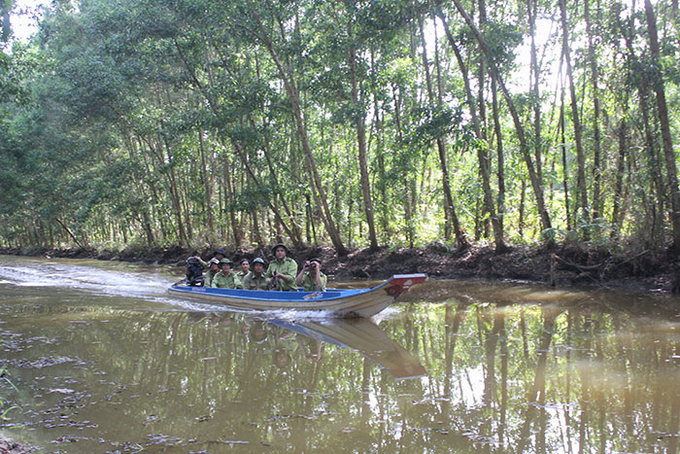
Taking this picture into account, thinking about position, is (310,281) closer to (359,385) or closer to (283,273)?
(283,273)

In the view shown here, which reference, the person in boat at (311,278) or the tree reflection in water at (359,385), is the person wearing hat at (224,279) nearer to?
the person in boat at (311,278)

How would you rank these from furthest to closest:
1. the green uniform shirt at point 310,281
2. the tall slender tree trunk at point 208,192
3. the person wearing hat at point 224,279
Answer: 1. the tall slender tree trunk at point 208,192
2. the person wearing hat at point 224,279
3. the green uniform shirt at point 310,281

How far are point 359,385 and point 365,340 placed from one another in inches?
90.7

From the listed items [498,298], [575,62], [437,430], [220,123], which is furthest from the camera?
[220,123]

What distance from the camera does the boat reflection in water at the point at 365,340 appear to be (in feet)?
20.1

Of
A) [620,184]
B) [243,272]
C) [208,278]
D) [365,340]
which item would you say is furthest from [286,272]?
[620,184]

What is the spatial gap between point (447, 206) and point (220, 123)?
7.64 meters

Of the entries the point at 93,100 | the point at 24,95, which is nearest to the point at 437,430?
the point at 24,95

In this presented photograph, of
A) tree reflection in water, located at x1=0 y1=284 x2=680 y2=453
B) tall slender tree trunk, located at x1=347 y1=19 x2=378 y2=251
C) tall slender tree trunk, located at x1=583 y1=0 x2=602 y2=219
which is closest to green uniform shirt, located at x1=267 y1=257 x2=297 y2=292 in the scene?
tree reflection in water, located at x1=0 y1=284 x2=680 y2=453

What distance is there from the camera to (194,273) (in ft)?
44.0

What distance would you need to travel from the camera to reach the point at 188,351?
6926mm

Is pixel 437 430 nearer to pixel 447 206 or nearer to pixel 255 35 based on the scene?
pixel 447 206

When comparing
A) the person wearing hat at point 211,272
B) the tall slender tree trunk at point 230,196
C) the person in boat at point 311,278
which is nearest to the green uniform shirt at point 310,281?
the person in boat at point 311,278

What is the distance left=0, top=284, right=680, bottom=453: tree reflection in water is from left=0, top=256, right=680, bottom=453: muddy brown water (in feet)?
0.07
